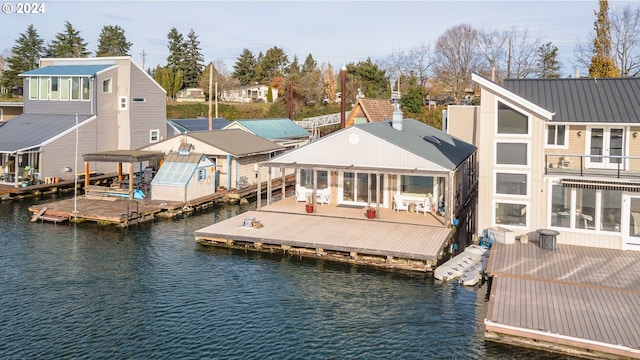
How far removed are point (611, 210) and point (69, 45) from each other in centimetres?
8272

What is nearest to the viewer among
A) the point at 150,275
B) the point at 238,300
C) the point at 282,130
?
the point at 238,300

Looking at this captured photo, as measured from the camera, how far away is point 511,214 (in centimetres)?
1961

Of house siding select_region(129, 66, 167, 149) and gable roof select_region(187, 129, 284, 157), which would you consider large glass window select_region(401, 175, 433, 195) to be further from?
house siding select_region(129, 66, 167, 149)

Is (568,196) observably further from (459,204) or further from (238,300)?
(238,300)

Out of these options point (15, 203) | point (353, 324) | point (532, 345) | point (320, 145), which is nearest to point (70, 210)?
point (15, 203)

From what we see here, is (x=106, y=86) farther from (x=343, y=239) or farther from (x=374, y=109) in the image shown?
(x=343, y=239)

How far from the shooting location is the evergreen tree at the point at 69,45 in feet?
268

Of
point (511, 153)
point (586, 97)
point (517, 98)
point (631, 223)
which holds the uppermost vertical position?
point (586, 97)

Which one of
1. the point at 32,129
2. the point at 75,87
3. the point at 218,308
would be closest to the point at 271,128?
the point at 75,87

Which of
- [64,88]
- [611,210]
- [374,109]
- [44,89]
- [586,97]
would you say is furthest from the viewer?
[374,109]

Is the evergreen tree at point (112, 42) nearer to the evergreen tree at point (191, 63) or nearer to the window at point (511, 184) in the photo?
the evergreen tree at point (191, 63)

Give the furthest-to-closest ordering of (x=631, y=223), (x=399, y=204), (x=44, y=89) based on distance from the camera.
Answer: (x=44, y=89)
(x=399, y=204)
(x=631, y=223)

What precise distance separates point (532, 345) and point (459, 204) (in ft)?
46.1

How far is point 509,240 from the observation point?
18.9m
